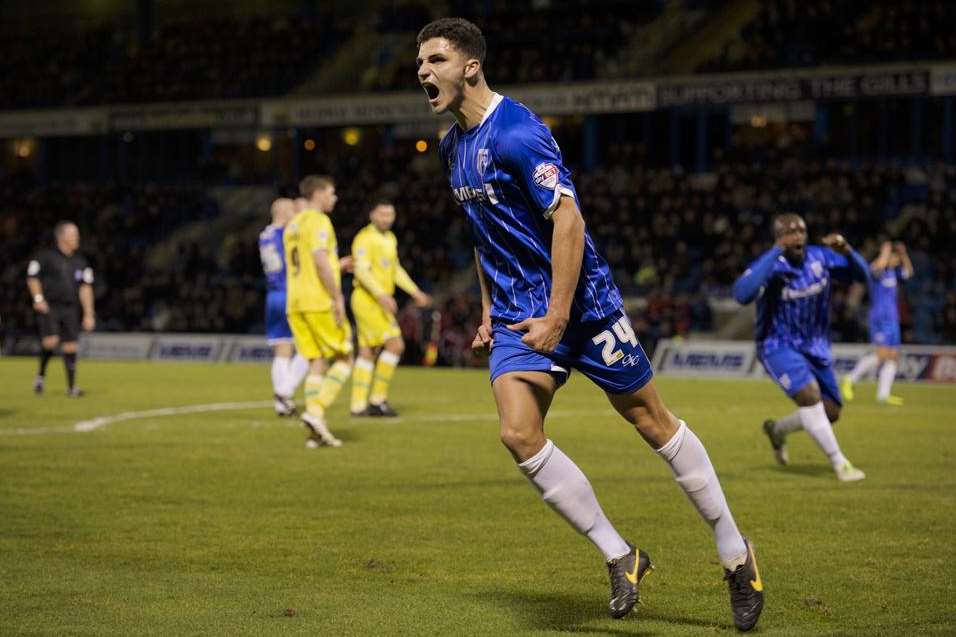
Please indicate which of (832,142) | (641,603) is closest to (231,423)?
(641,603)

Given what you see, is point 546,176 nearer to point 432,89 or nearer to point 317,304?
point 432,89

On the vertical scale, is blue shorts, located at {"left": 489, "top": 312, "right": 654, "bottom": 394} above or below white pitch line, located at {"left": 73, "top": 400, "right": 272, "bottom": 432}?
above

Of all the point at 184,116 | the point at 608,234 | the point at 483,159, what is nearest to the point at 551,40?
the point at 608,234

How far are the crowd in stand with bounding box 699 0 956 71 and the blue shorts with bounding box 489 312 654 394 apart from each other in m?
31.1

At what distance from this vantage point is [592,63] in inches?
1618

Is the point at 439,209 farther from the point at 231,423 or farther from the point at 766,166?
the point at 231,423

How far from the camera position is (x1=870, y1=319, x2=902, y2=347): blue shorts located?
22.0 metres

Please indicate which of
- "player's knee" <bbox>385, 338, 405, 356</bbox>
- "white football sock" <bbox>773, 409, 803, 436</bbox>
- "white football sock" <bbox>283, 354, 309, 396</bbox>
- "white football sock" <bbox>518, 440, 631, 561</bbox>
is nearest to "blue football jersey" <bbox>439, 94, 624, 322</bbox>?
"white football sock" <bbox>518, 440, 631, 561</bbox>

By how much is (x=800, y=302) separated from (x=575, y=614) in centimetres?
596

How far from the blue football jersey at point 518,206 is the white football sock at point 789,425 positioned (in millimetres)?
6410

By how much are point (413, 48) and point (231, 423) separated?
30733 millimetres

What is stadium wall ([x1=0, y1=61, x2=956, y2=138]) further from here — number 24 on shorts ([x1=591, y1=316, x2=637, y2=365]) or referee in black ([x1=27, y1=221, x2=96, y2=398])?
number 24 on shorts ([x1=591, y1=316, x2=637, y2=365])

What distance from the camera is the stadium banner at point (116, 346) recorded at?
36.4m

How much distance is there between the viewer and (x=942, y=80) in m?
34.1
